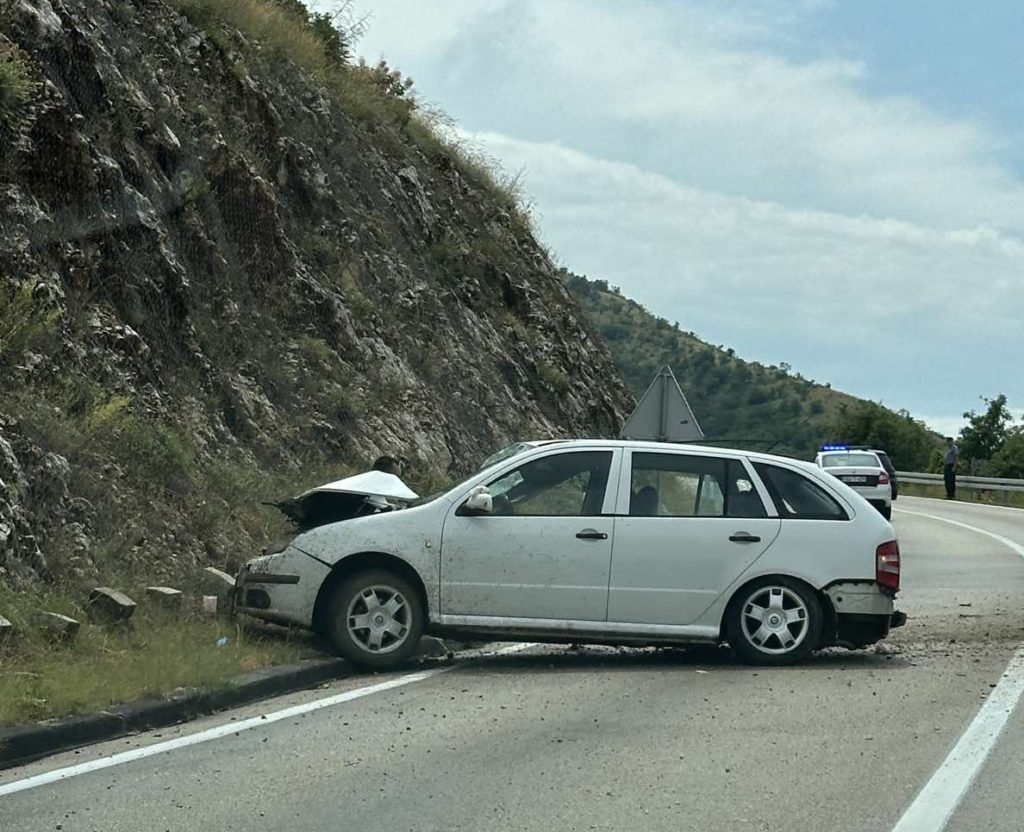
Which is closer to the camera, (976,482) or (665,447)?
(665,447)

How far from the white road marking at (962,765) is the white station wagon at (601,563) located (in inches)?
61.3

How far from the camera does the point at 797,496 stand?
11.5 metres

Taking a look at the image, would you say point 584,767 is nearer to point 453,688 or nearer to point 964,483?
point 453,688

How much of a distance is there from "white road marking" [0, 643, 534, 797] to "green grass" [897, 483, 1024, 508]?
36.9 meters

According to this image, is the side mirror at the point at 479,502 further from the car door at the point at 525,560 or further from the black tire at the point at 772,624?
the black tire at the point at 772,624

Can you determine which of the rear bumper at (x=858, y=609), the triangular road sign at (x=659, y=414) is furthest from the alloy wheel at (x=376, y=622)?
the triangular road sign at (x=659, y=414)

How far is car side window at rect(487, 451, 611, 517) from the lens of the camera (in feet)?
36.5

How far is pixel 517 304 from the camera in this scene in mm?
28328

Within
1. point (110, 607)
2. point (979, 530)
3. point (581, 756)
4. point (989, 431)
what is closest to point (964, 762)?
point (581, 756)

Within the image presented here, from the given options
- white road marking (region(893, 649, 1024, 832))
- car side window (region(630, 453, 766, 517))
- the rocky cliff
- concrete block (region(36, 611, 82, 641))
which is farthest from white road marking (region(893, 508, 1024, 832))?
the rocky cliff

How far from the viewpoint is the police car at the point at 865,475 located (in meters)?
33.1

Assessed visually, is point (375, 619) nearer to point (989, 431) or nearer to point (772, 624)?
point (772, 624)

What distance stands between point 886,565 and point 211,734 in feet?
17.8

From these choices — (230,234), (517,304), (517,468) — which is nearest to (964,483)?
(517,304)
